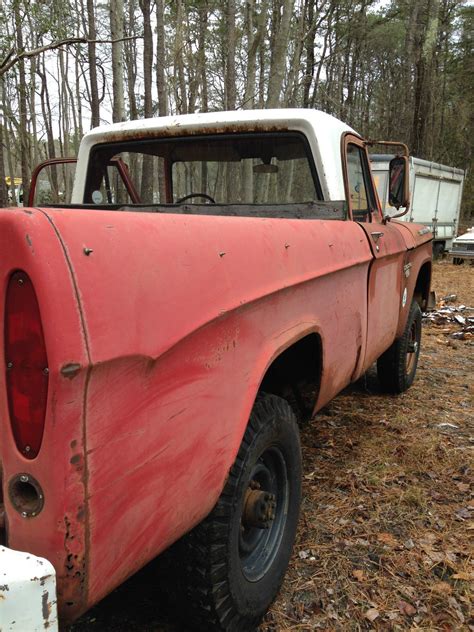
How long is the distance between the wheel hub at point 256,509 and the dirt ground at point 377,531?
1.58 feet

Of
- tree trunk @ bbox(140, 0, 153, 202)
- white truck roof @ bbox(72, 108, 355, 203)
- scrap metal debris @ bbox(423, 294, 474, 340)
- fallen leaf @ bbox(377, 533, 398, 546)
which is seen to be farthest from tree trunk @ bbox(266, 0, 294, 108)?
fallen leaf @ bbox(377, 533, 398, 546)

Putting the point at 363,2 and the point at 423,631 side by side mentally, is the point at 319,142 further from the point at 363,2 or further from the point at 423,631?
the point at 363,2

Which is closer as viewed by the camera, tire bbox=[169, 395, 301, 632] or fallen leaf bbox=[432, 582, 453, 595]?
tire bbox=[169, 395, 301, 632]

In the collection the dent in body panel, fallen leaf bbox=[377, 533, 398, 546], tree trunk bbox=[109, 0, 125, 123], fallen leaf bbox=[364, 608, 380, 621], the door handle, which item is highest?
tree trunk bbox=[109, 0, 125, 123]

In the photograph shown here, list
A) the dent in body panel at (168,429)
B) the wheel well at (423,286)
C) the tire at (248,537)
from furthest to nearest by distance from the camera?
the wheel well at (423,286), the tire at (248,537), the dent in body panel at (168,429)

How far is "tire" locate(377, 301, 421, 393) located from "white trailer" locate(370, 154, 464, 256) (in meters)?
7.70

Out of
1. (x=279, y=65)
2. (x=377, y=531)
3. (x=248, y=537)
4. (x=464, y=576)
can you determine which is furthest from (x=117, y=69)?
(x=464, y=576)

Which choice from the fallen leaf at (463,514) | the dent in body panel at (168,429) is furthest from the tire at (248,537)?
the fallen leaf at (463,514)

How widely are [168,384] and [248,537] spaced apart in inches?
40.0

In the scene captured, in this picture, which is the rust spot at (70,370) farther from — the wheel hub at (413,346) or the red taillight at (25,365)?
the wheel hub at (413,346)

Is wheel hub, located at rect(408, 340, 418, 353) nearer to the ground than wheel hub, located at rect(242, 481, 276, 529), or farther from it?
nearer to the ground

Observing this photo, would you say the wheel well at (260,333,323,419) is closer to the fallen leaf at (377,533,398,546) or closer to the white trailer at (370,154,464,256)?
the fallen leaf at (377,533,398,546)

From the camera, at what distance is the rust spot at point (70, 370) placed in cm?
101

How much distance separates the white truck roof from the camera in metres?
2.89
